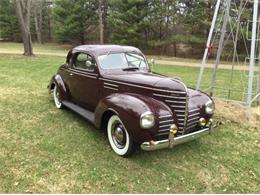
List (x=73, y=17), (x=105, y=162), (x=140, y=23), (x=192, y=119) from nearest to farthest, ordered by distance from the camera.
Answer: (x=105, y=162) < (x=192, y=119) < (x=140, y=23) < (x=73, y=17)

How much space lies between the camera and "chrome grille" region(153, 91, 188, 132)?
13.2ft

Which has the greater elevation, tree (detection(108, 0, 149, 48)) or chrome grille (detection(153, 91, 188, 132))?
tree (detection(108, 0, 149, 48))

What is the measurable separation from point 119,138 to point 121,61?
1635mm

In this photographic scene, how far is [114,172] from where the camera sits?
12.7 ft

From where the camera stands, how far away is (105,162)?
4129 millimetres

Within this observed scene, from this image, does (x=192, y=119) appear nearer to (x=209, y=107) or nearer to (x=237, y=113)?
(x=209, y=107)

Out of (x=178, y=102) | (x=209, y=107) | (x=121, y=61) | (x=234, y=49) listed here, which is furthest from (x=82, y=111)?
(x=234, y=49)

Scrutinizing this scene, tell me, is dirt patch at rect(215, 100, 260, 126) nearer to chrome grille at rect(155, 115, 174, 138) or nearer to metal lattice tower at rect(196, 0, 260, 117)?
metal lattice tower at rect(196, 0, 260, 117)

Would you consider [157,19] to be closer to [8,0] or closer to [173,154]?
[173,154]

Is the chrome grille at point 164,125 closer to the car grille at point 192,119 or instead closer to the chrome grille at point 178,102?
the chrome grille at point 178,102

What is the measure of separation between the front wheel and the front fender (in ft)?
0.59

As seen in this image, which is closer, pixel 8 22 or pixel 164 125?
pixel 164 125

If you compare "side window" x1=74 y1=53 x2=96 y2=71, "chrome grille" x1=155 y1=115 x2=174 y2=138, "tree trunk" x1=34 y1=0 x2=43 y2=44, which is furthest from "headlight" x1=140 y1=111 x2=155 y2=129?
"tree trunk" x1=34 y1=0 x2=43 y2=44

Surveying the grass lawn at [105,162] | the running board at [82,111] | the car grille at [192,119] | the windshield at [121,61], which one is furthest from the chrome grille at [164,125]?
the windshield at [121,61]
